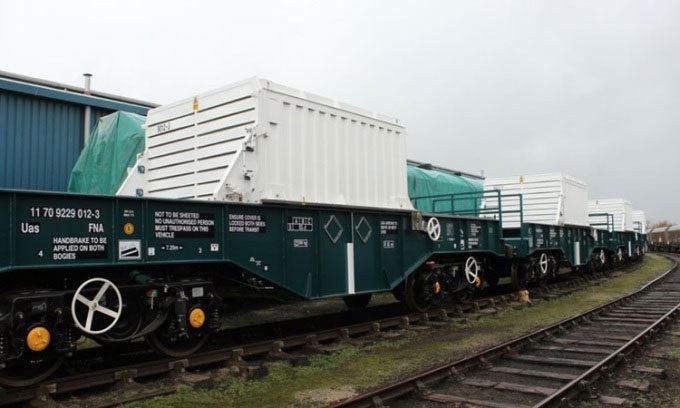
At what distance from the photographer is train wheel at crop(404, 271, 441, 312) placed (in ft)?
34.8

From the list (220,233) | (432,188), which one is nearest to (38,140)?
(220,233)

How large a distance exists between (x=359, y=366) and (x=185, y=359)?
2.14 m

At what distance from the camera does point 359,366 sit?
6996mm

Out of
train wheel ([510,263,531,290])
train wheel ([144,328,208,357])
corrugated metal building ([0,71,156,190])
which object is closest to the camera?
train wheel ([144,328,208,357])

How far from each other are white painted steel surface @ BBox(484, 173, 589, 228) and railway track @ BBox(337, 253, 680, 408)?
302 inches

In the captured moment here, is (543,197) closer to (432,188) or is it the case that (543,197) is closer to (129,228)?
(432,188)

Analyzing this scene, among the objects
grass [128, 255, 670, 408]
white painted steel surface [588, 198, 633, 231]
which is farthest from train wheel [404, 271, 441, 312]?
white painted steel surface [588, 198, 633, 231]

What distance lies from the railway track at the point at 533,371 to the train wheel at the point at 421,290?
8.17 ft

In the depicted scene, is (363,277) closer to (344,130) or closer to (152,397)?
(344,130)

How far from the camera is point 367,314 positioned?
446 inches

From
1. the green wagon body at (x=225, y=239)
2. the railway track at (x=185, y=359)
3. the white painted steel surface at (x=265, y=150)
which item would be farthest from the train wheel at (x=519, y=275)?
the white painted steel surface at (x=265, y=150)

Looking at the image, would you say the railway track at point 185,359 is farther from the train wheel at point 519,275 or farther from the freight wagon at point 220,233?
the train wheel at point 519,275

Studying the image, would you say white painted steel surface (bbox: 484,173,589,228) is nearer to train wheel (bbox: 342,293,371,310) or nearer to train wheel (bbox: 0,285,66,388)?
train wheel (bbox: 342,293,371,310)

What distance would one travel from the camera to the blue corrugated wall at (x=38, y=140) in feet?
40.9
